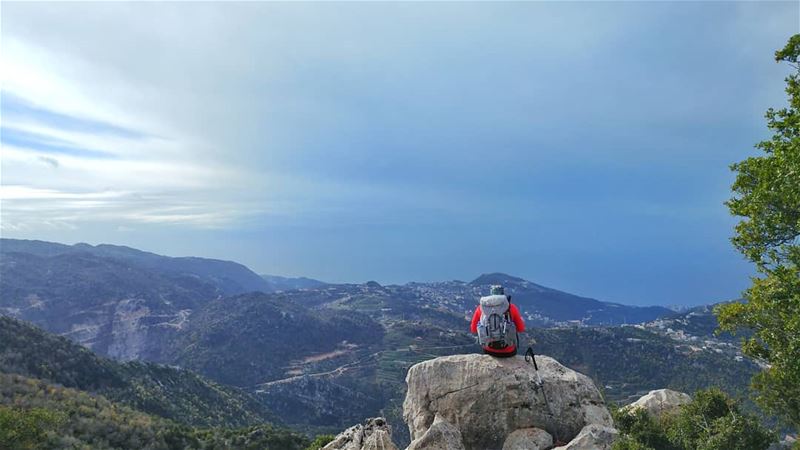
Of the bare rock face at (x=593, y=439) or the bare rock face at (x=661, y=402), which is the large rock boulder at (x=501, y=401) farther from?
the bare rock face at (x=661, y=402)

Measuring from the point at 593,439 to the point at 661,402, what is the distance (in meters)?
17.6

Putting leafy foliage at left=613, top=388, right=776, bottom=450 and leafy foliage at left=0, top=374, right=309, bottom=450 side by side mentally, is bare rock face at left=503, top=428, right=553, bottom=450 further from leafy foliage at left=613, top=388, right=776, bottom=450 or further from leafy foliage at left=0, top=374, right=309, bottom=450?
leafy foliage at left=0, top=374, right=309, bottom=450

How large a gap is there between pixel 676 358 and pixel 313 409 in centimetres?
15705

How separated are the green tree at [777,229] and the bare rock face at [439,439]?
1419cm

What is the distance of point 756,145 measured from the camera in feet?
65.8

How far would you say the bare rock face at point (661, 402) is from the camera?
107 ft

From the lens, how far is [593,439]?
20.3 m

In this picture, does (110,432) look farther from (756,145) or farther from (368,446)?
(756,145)

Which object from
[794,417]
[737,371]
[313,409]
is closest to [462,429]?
[794,417]

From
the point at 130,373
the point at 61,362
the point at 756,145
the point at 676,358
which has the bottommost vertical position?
the point at 676,358

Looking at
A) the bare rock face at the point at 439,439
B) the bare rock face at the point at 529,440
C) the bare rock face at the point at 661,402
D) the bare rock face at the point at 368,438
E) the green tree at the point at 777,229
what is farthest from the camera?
the bare rock face at the point at 661,402

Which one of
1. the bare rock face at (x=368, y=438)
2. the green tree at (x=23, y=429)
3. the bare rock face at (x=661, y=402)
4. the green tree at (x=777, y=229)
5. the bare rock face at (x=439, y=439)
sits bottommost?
the green tree at (x=23, y=429)

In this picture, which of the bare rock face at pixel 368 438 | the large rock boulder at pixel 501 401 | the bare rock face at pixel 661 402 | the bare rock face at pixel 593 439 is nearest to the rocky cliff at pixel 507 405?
the large rock boulder at pixel 501 401

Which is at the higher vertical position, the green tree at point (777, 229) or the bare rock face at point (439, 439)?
the green tree at point (777, 229)
